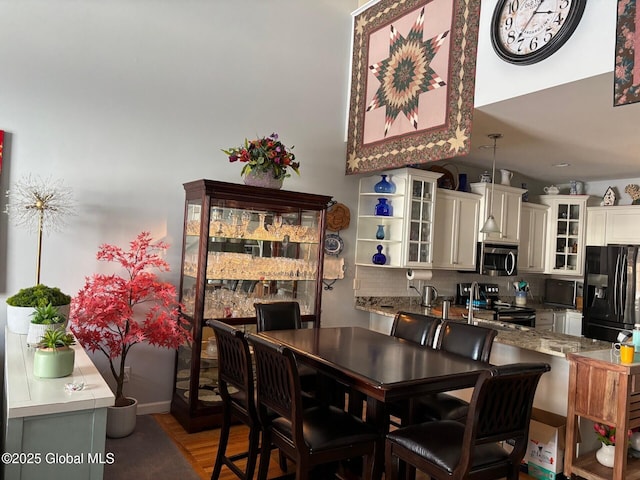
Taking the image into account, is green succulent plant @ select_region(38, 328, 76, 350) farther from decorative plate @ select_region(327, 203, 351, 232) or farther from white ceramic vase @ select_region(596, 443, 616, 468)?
white ceramic vase @ select_region(596, 443, 616, 468)

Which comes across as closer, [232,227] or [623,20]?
[623,20]

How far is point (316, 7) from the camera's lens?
4742 millimetres

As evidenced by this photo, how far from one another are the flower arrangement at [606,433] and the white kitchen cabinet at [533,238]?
322cm

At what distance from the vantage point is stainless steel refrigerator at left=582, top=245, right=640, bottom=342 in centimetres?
514

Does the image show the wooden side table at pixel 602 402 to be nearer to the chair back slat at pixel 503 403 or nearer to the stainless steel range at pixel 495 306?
the chair back slat at pixel 503 403

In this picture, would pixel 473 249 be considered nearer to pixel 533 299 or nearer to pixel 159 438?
pixel 533 299

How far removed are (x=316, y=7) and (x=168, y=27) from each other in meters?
1.50

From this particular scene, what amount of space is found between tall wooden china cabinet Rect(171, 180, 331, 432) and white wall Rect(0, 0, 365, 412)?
302mm

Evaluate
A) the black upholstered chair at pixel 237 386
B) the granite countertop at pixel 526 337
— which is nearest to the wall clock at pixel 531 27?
the granite countertop at pixel 526 337

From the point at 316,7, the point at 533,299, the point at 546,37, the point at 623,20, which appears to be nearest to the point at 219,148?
the point at 316,7

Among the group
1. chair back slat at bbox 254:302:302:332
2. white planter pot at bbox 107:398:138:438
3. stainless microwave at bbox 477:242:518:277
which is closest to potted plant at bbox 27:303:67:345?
white planter pot at bbox 107:398:138:438

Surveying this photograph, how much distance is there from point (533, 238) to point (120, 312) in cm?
501

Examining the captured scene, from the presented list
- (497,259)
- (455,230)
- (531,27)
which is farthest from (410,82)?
(497,259)

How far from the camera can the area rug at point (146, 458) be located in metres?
3.00
